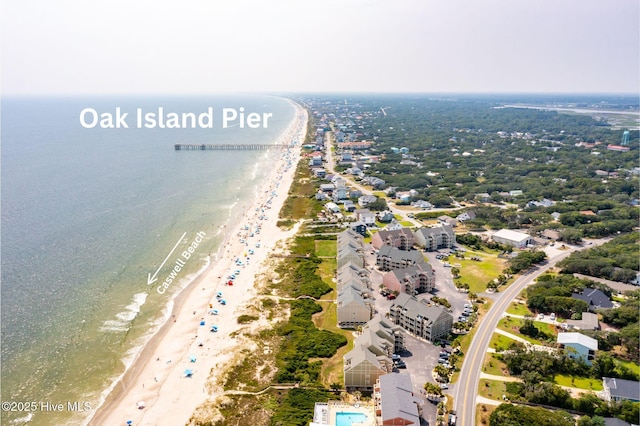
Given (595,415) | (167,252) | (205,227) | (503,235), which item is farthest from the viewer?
(205,227)

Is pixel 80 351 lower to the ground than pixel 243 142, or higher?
lower

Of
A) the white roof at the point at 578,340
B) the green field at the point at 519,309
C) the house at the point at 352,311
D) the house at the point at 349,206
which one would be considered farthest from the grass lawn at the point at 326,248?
the white roof at the point at 578,340

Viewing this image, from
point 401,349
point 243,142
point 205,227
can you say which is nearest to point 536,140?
point 243,142

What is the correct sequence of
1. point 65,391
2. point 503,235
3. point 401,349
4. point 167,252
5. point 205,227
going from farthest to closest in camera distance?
point 205,227, point 503,235, point 167,252, point 401,349, point 65,391

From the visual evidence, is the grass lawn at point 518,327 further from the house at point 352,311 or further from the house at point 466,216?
the house at point 466,216

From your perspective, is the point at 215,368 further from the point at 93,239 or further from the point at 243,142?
the point at 243,142

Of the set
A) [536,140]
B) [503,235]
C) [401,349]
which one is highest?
[536,140]

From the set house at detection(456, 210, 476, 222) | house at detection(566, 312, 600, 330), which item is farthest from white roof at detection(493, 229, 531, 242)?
house at detection(566, 312, 600, 330)

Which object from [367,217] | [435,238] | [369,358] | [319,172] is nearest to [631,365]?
[369,358]
